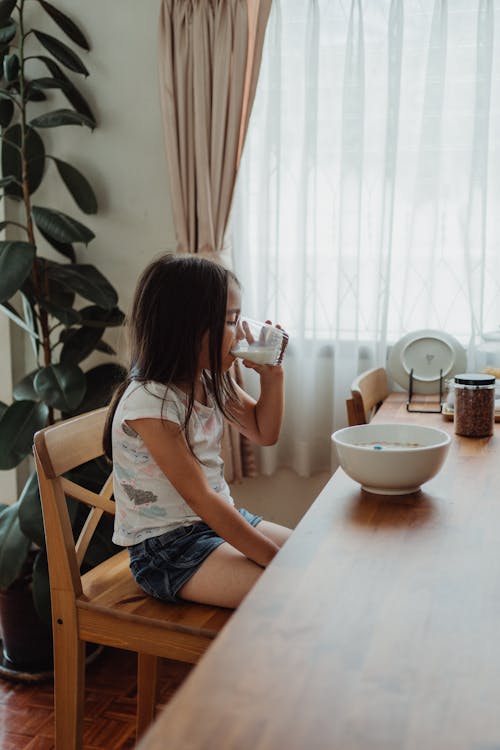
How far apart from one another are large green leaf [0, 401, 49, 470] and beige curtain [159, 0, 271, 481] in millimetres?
638

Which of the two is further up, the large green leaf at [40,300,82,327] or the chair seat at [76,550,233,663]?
the large green leaf at [40,300,82,327]

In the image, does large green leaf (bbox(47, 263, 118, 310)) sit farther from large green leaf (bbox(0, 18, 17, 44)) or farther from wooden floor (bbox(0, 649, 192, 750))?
wooden floor (bbox(0, 649, 192, 750))

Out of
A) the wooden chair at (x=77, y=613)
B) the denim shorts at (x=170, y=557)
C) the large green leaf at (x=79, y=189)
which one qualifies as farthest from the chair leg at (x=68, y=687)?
the large green leaf at (x=79, y=189)

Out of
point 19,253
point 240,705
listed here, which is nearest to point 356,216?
point 19,253

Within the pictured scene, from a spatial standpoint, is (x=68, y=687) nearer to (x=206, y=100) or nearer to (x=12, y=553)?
(x=12, y=553)

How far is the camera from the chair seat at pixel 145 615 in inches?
55.1

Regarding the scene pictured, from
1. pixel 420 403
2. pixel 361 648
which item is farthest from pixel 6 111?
pixel 361 648

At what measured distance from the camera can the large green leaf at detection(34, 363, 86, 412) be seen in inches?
92.5

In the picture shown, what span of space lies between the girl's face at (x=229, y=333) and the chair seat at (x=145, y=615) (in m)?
0.45

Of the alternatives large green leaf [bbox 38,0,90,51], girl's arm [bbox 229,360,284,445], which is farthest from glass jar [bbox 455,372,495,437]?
large green leaf [bbox 38,0,90,51]

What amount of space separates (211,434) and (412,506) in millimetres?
492

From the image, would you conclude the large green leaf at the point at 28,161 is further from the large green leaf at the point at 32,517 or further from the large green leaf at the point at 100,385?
the large green leaf at the point at 32,517

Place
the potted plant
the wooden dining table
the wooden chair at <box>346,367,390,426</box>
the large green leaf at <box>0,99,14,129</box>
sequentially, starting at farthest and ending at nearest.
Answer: the large green leaf at <box>0,99,14,129</box>, the potted plant, the wooden chair at <box>346,367,390,426</box>, the wooden dining table

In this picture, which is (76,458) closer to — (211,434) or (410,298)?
(211,434)
